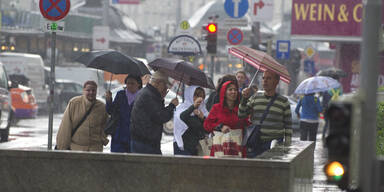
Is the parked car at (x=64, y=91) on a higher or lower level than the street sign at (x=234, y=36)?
lower

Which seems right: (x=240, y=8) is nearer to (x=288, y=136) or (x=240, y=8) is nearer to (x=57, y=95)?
(x=57, y=95)

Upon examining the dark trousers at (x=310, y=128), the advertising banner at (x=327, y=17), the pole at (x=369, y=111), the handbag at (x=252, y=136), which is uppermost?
the advertising banner at (x=327, y=17)

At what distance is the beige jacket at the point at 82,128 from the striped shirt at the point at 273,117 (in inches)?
63.4

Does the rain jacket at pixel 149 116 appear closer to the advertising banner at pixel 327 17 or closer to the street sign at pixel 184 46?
the street sign at pixel 184 46

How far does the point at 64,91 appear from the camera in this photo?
38438 millimetres

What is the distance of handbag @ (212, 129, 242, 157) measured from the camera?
405 inches

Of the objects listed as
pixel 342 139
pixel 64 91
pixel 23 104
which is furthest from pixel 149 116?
pixel 64 91

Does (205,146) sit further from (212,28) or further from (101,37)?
(101,37)

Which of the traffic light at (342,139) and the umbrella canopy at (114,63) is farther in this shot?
the umbrella canopy at (114,63)

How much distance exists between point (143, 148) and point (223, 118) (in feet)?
2.82

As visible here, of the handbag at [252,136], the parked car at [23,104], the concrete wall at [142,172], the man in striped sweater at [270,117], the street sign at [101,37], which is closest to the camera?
the concrete wall at [142,172]

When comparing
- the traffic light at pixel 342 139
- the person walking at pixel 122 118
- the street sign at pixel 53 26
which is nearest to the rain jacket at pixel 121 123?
the person walking at pixel 122 118

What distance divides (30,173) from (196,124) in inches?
101

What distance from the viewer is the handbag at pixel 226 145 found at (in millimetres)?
10281
